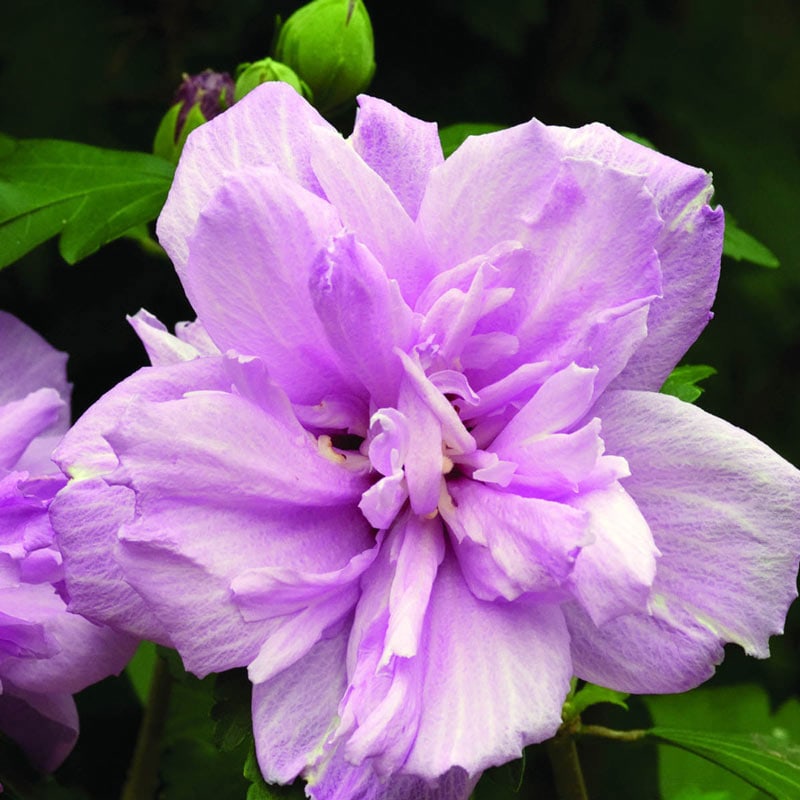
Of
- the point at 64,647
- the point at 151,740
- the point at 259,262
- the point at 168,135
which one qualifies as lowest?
the point at 151,740

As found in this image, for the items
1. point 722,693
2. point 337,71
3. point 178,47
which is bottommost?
point 722,693

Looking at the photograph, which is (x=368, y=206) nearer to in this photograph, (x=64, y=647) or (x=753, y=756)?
(x=64, y=647)

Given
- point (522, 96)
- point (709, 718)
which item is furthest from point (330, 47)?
point (522, 96)

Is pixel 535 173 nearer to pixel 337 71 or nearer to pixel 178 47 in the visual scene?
pixel 337 71

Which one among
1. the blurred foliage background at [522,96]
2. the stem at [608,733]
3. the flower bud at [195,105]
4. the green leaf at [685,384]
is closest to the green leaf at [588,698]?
the stem at [608,733]

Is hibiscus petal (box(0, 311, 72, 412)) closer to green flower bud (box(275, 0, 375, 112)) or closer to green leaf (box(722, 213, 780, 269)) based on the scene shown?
green flower bud (box(275, 0, 375, 112))

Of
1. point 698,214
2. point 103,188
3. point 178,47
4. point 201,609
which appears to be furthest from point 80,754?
point 178,47
